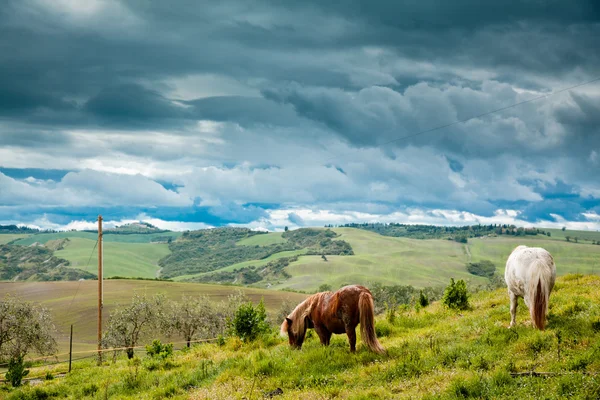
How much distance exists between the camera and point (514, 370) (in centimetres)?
1159

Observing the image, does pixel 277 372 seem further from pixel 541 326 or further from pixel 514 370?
pixel 541 326

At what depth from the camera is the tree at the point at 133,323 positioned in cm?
6831

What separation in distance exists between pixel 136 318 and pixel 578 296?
2553 inches

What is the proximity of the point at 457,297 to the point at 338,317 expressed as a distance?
8.36 metres

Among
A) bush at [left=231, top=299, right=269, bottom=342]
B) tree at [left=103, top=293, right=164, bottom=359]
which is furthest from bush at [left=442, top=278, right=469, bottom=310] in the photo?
tree at [left=103, top=293, right=164, bottom=359]

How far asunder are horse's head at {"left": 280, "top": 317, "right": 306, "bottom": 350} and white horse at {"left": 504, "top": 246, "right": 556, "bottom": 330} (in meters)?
7.31

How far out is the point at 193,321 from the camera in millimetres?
79750

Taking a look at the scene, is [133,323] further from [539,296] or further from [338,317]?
[539,296]

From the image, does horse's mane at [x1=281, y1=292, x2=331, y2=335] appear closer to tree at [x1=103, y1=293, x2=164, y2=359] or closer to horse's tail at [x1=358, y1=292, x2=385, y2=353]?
horse's tail at [x1=358, y1=292, x2=385, y2=353]

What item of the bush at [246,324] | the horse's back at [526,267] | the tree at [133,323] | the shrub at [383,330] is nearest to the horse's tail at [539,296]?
the horse's back at [526,267]

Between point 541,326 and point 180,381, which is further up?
point 541,326

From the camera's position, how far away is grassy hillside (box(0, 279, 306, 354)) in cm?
11775

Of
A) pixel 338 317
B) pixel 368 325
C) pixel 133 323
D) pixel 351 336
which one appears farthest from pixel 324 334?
pixel 133 323

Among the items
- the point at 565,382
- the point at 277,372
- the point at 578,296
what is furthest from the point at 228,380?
the point at 578,296
